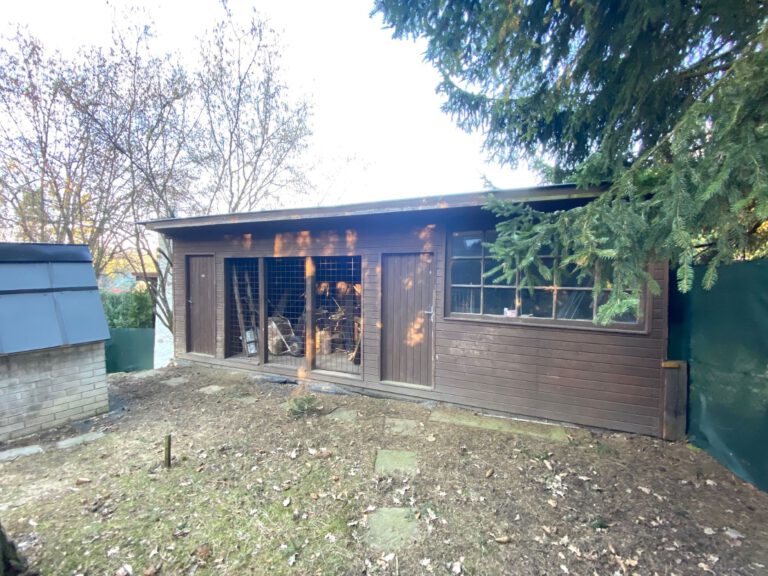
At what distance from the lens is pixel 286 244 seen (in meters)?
5.70

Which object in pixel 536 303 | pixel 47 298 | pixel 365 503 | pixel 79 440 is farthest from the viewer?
pixel 536 303

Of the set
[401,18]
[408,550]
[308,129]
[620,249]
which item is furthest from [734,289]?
[308,129]

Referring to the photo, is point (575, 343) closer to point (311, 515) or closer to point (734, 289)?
point (734, 289)

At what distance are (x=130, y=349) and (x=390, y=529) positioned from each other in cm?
848

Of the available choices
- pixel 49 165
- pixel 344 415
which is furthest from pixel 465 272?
pixel 49 165

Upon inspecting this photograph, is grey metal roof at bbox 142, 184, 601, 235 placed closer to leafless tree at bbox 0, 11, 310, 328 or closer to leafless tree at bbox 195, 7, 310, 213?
leafless tree at bbox 0, 11, 310, 328

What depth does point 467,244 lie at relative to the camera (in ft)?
14.1

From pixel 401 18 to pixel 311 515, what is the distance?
3.82 meters

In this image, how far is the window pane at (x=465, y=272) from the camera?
428 centimetres

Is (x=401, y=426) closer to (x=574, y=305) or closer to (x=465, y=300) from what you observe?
(x=465, y=300)

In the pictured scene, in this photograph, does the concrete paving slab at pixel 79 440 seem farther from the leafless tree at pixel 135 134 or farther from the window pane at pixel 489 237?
the window pane at pixel 489 237

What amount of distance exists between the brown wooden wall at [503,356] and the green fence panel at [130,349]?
443 cm

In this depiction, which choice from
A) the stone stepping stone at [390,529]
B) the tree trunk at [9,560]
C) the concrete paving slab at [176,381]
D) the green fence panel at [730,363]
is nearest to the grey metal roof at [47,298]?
the concrete paving slab at [176,381]

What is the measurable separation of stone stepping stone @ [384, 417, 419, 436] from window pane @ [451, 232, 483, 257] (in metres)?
2.08
